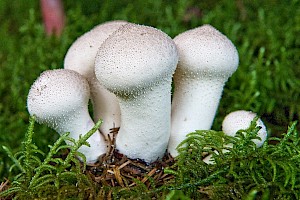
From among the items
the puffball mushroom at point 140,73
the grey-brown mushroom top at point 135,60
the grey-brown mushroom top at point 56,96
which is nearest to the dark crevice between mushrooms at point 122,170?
the puffball mushroom at point 140,73

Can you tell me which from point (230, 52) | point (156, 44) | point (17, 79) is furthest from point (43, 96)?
point (17, 79)

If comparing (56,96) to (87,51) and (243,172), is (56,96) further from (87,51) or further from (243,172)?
(243,172)

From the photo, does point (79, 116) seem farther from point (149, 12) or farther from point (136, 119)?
point (149, 12)

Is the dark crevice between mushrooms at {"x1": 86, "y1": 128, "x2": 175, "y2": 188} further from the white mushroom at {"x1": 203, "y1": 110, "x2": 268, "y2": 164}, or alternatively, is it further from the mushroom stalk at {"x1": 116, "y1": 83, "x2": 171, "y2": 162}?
the white mushroom at {"x1": 203, "y1": 110, "x2": 268, "y2": 164}

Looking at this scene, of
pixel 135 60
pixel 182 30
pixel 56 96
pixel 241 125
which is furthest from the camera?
pixel 182 30

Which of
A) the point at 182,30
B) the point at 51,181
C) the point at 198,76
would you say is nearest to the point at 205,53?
the point at 198,76

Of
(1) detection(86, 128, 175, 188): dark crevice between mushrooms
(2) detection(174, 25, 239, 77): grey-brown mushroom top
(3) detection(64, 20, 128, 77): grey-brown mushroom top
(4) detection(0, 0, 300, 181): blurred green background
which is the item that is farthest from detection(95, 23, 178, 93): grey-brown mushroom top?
(4) detection(0, 0, 300, 181): blurred green background
